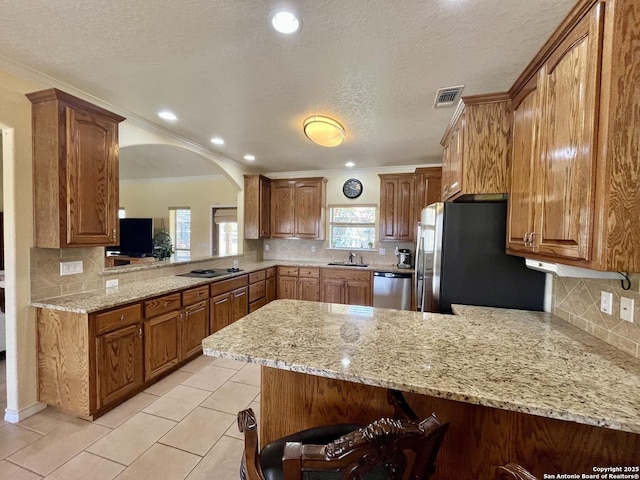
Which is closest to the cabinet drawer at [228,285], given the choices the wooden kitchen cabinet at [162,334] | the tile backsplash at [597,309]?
the wooden kitchen cabinet at [162,334]

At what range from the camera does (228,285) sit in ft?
12.0

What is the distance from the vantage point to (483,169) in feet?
6.42

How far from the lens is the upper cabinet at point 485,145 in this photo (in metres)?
1.93

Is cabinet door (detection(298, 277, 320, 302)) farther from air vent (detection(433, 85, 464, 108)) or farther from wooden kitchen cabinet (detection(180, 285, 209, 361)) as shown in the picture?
air vent (detection(433, 85, 464, 108))

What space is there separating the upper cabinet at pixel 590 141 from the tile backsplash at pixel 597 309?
36 cm

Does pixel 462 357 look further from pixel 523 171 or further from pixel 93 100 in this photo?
pixel 93 100

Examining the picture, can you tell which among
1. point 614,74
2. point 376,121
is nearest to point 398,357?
point 614,74

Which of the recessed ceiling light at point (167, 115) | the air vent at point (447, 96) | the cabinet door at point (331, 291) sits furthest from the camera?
the cabinet door at point (331, 291)

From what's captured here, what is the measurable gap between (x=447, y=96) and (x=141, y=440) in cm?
343

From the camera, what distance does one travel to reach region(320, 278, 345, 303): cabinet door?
15.3ft

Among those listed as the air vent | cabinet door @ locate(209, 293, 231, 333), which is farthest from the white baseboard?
the air vent

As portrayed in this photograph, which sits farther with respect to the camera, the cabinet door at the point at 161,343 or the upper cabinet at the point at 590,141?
the cabinet door at the point at 161,343

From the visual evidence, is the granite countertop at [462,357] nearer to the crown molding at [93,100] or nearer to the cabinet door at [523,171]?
the cabinet door at [523,171]

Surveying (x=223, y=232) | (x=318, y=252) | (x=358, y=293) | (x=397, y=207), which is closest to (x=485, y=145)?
(x=397, y=207)
